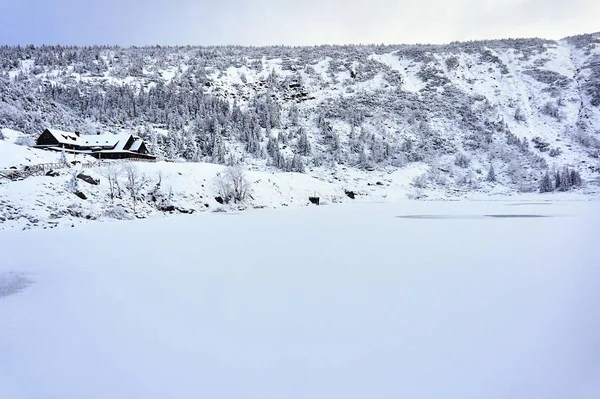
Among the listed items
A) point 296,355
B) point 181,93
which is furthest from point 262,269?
point 181,93

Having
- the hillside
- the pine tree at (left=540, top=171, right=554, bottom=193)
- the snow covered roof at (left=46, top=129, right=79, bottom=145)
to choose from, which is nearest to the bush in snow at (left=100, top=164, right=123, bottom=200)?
the snow covered roof at (left=46, top=129, right=79, bottom=145)

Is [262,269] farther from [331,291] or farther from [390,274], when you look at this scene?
[390,274]

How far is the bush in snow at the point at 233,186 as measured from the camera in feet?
144

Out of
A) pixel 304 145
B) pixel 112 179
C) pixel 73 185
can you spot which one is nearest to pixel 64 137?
pixel 112 179

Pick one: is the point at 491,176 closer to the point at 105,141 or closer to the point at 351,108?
the point at 351,108

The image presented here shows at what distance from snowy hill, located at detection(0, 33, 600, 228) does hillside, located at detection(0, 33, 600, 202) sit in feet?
1.56

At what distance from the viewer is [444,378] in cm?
484

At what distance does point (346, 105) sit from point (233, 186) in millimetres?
76845

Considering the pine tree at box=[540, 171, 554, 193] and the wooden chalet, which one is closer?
the wooden chalet

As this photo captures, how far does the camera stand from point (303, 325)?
6844mm

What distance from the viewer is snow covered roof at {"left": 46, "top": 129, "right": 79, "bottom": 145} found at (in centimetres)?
5829

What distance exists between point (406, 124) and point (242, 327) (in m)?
106

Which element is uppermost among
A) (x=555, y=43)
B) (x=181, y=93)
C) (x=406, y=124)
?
(x=555, y=43)

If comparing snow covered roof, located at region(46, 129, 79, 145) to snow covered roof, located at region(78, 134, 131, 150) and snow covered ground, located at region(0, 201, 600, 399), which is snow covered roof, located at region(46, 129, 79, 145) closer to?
snow covered roof, located at region(78, 134, 131, 150)
